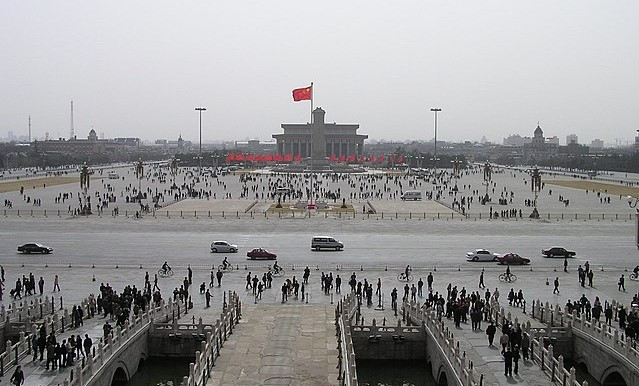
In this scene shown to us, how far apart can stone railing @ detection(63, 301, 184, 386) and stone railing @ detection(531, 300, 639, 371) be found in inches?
529

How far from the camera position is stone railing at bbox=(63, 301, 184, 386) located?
57.2 ft

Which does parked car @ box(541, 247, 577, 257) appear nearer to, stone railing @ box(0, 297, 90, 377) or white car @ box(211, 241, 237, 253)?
white car @ box(211, 241, 237, 253)

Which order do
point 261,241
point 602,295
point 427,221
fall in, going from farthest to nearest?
point 427,221
point 261,241
point 602,295

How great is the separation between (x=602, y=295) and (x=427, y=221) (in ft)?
87.8

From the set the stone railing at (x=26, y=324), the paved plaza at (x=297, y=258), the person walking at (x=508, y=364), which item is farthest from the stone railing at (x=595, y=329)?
the stone railing at (x=26, y=324)

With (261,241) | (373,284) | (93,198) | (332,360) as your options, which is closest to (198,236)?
(261,241)

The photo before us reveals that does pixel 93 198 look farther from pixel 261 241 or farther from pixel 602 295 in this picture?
pixel 602 295

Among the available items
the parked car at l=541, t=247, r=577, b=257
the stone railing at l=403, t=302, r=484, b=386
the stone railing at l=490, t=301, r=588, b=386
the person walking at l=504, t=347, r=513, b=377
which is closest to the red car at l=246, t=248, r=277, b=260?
the stone railing at l=403, t=302, r=484, b=386

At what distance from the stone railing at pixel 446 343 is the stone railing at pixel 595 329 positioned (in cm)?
396

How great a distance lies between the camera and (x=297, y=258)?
3866cm

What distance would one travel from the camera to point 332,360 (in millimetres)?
19969

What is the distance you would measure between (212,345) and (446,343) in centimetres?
691

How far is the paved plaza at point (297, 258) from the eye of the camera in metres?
21.9

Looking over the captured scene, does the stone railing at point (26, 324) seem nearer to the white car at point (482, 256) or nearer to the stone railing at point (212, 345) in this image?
the stone railing at point (212, 345)
